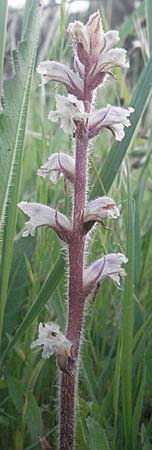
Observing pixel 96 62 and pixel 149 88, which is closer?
pixel 96 62

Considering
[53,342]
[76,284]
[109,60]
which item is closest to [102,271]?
[76,284]

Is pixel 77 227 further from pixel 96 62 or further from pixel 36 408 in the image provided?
pixel 36 408

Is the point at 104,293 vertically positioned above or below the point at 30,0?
below

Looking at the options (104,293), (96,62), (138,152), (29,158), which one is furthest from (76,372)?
(29,158)

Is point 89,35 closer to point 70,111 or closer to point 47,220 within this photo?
point 70,111

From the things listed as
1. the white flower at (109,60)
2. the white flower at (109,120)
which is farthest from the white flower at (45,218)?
the white flower at (109,60)

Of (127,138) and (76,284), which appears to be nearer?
(76,284)

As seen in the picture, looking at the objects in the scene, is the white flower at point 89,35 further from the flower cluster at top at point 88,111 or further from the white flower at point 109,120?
the white flower at point 109,120
